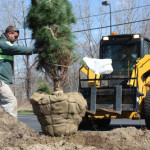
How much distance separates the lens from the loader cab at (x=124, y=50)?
11016 mm

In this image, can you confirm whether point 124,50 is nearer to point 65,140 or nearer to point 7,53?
point 7,53

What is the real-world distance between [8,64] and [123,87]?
4.28 meters

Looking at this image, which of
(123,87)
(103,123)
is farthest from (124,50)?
(103,123)

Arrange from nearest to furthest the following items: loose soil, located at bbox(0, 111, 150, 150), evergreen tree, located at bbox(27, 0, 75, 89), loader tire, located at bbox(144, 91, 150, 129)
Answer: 1. loose soil, located at bbox(0, 111, 150, 150)
2. loader tire, located at bbox(144, 91, 150, 129)
3. evergreen tree, located at bbox(27, 0, 75, 89)

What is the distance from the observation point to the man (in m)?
6.25

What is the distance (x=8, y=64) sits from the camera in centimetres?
641

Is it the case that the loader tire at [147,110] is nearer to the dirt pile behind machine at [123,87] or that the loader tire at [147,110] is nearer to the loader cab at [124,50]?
the dirt pile behind machine at [123,87]

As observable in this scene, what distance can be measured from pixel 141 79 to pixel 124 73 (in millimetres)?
986

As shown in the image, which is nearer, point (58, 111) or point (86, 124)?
point (58, 111)

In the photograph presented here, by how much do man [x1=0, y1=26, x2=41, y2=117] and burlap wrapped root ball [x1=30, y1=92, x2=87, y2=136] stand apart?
471 mm

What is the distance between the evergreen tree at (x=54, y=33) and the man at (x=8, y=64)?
19.9 feet

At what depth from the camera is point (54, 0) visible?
13.2 meters

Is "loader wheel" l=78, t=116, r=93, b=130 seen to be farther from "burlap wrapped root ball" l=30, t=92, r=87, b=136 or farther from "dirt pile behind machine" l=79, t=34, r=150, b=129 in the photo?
"burlap wrapped root ball" l=30, t=92, r=87, b=136

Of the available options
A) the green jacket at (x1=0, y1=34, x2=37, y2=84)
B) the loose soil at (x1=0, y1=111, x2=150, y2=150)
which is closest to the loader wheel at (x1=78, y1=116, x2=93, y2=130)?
the loose soil at (x1=0, y1=111, x2=150, y2=150)
